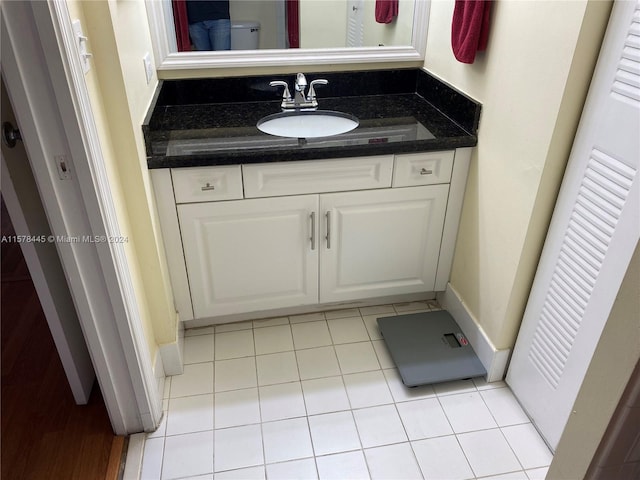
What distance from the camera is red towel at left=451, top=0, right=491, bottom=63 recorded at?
1.55 metres

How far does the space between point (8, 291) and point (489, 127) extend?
2.16m

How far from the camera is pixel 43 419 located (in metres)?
1.65

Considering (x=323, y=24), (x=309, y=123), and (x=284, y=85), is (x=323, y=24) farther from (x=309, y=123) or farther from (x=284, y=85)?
(x=309, y=123)

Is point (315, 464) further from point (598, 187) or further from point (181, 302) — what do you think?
point (598, 187)

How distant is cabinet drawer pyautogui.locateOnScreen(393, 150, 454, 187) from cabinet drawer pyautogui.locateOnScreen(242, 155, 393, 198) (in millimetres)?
38

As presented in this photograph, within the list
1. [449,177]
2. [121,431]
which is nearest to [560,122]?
[449,177]

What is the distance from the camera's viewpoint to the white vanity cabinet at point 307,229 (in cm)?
172

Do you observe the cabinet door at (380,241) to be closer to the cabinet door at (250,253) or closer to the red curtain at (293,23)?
the cabinet door at (250,253)

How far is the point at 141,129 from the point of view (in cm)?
151

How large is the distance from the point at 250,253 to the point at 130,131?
0.67m

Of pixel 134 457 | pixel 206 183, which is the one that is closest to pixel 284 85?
pixel 206 183

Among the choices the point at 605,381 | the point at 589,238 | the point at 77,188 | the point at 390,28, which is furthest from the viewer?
the point at 390,28

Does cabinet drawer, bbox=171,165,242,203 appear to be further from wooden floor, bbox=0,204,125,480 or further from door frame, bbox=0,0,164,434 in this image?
wooden floor, bbox=0,204,125,480

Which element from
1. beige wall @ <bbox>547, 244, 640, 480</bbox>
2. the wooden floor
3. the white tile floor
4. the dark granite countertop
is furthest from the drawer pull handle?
beige wall @ <bbox>547, 244, 640, 480</bbox>
